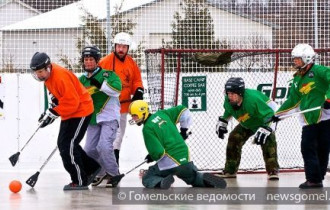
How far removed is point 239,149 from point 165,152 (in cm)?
174

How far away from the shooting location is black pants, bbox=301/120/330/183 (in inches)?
415

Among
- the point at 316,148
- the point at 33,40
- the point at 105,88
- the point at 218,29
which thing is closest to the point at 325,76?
the point at 316,148

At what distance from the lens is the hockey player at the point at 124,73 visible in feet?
38.1

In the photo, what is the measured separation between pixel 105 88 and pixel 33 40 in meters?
4.76

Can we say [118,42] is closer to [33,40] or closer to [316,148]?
[316,148]

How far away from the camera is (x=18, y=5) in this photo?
1841cm

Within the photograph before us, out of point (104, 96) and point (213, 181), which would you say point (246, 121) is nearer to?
point (213, 181)

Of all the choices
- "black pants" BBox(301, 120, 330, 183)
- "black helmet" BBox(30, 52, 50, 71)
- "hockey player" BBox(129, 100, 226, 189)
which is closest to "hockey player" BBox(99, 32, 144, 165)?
"hockey player" BBox(129, 100, 226, 189)

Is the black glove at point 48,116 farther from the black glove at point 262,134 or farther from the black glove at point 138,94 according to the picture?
the black glove at point 262,134

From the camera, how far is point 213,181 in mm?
10500

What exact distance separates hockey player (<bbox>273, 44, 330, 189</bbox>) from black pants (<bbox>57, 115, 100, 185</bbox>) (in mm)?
2258

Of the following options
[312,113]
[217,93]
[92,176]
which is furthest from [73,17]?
[312,113]

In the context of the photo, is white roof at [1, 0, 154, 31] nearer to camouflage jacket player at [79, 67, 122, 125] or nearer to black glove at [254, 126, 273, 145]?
camouflage jacket player at [79, 67, 122, 125]

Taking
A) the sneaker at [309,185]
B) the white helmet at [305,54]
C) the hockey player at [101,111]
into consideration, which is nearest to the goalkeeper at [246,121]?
the sneaker at [309,185]
